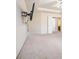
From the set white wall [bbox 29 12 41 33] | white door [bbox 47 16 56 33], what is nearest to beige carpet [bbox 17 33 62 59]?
white wall [bbox 29 12 41 33]

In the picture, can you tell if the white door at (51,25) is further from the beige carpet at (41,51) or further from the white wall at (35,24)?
the beige carpet at (41,51)

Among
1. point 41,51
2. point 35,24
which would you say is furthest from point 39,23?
point 41,51

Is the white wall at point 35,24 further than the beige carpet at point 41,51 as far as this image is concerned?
Yes

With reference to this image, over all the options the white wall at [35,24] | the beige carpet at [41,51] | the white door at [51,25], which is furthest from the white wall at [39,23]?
the beige carpet at [41,51]

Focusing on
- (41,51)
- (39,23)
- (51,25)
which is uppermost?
(39,23)

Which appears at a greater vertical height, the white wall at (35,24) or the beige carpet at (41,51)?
the white wall at (35,24)

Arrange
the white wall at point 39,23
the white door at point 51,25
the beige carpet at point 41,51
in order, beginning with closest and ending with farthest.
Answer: the beige carpet at point 41,51
the white wall at point 39,23
the white door at point 51,25

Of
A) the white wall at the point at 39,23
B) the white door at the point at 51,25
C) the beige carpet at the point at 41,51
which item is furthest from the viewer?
the white door at the point at 51,25

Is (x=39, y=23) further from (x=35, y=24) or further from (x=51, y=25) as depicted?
(x=51, y=25)
